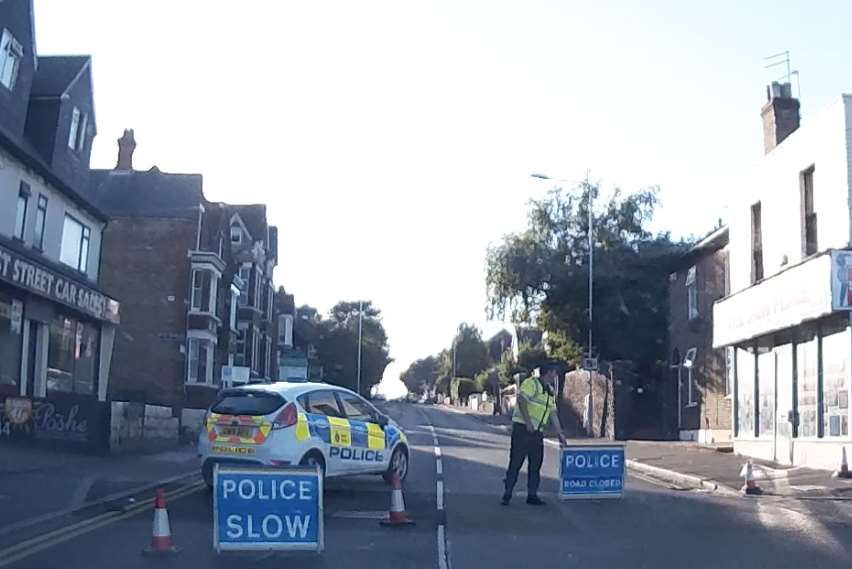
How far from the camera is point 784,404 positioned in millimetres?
24344

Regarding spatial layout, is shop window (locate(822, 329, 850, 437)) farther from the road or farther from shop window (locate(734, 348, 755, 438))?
the road

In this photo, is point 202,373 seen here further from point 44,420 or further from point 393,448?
point 393,448

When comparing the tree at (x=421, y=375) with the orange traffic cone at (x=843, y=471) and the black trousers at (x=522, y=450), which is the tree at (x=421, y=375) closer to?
the orange traffic cone at (x=843, y=471)

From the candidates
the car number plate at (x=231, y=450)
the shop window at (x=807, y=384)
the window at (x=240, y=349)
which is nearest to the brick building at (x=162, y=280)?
the window at (x=240, y=349)

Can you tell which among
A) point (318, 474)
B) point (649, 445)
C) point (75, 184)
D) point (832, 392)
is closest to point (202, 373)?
point (75, 184)

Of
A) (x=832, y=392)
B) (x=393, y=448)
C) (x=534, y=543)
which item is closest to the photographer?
(x=534, y=543)

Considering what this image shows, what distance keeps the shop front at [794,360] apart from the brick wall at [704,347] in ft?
13.9

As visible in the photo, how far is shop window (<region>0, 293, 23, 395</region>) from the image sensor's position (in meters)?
24.5

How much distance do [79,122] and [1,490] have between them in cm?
1723

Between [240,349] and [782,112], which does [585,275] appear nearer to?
[240,349]

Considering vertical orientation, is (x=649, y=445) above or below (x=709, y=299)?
below

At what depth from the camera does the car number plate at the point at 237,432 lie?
14664mm

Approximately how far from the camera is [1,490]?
15.4 metres

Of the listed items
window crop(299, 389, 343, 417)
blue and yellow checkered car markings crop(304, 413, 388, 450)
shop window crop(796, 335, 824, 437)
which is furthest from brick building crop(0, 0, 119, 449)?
shop window crop(796, 335, 824, 437)
